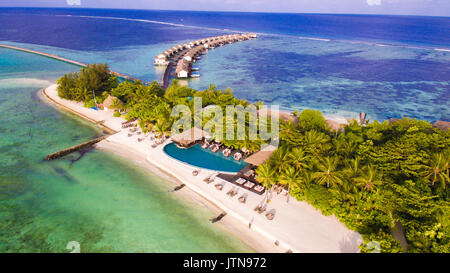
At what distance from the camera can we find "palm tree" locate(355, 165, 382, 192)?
14127 millimetres

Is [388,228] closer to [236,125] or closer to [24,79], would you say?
[236,125]

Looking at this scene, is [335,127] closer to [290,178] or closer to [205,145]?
[290,178]

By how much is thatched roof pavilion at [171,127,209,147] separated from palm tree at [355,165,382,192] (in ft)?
45.4

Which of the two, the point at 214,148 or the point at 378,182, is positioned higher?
the point at 378,182

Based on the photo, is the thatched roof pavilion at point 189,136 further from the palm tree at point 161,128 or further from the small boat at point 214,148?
the small boat at point 214,148

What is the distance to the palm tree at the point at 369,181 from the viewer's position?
46.3ft

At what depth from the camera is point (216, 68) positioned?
52.4m

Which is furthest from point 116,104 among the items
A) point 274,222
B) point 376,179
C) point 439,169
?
point 439,169

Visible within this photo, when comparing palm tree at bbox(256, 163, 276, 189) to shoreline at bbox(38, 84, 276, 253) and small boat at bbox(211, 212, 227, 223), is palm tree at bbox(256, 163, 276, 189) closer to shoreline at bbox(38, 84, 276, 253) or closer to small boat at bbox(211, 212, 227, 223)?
shoreline at bbox(38, 84, 276, 253)

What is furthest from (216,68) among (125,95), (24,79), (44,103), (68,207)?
(68,207)

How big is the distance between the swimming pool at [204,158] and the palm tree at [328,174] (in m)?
6.75

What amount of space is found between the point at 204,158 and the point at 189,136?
2.87 m

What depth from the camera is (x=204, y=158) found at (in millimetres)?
21328

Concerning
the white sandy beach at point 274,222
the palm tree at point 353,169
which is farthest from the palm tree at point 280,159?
the palm tree at point 353,169
